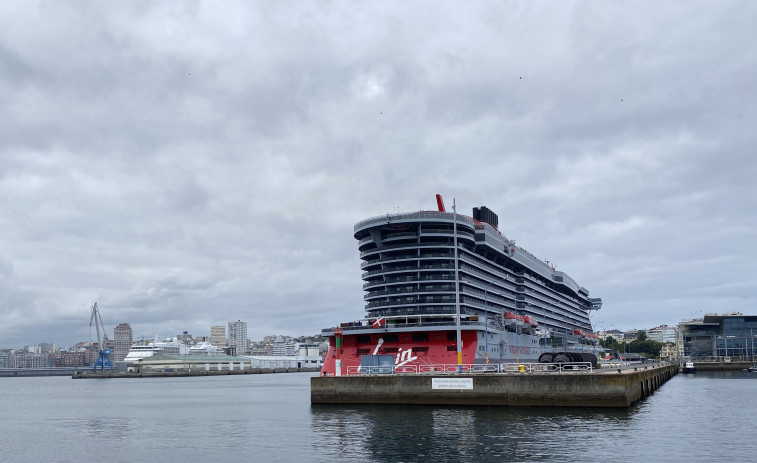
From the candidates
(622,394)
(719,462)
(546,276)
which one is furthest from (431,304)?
(546,276)

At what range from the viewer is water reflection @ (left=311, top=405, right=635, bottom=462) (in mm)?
34938

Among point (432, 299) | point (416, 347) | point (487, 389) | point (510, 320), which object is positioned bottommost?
point (487, 389)

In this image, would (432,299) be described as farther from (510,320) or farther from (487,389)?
(487,389)

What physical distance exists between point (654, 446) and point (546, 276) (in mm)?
104171

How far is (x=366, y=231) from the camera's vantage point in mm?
92062

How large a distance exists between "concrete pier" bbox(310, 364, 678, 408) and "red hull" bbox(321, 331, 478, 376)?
14482mm

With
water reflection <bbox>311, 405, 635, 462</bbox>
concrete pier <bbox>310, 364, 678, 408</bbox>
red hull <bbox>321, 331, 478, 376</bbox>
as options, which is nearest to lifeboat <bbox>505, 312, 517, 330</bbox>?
red hull <bbox>321, 331, 478, 376</bbox>

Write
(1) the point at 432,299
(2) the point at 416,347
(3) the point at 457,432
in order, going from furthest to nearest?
(1) the point at 432,299 < (2) the point at 416,347 < (3) the point at 457,432

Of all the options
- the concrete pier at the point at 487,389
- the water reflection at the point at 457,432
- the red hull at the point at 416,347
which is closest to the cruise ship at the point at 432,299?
the red hull at the point at 416,347

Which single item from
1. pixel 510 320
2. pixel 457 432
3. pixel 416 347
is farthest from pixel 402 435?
pixel 510 320

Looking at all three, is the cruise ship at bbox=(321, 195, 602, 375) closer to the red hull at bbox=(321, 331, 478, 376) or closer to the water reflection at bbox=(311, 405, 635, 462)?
the red hull at bbox=(321, 331, 478, 376)

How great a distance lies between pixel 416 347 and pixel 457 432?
118 feet

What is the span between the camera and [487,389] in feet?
182

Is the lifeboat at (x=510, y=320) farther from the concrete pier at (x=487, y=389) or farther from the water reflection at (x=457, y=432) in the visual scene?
the water reflection at (x=457, y=432)
